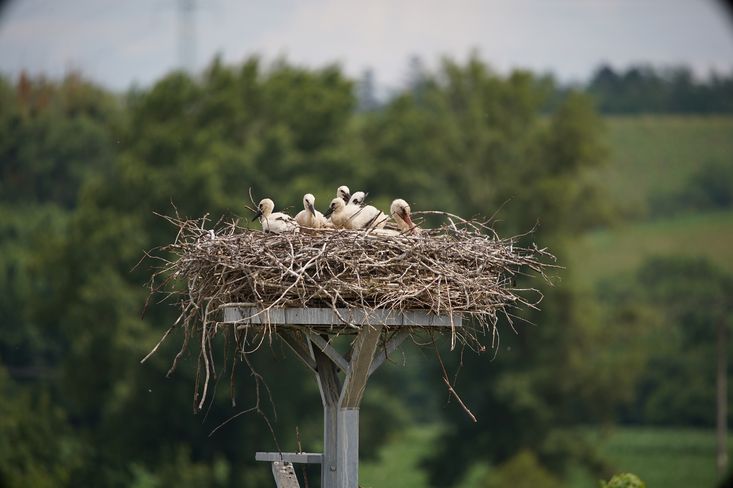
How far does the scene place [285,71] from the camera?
155ft

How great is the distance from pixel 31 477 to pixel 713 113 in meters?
41.4

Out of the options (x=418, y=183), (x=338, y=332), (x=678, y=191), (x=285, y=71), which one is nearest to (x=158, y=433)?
(x=418, y=183)

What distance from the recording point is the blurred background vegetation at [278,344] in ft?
127

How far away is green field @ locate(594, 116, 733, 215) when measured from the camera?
224 ft

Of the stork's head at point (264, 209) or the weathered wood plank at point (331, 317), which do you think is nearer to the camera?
the weathered wood plank at point (331, 317)

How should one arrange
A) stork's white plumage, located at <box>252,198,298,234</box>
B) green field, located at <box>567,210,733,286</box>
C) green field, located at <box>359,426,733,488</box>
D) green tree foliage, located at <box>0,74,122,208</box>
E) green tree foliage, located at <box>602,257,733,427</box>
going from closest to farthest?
1. stork's white plumage, located at <box>252,198,298,234</box>
2. green field, located at <box>359,426,733,488</box>
3. green tree foliage, located at <box>0,74,122,208</box>
4. green tree foliage, located at <box>602,257,733,427</box>
5. green field, located at <box>567,210,733,286</box>

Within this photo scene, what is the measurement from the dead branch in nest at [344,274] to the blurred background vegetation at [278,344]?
23.8 metres

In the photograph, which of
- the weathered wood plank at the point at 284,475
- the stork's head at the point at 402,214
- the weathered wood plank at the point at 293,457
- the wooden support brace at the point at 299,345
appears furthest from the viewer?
the stork's head at the point at 402,214

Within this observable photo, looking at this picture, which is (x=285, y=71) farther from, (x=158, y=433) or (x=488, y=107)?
(x=158, y=433)

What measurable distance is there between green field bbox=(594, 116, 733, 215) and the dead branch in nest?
5559 centimetres

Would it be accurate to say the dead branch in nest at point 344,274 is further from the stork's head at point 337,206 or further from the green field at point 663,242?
the green field at point 663,242

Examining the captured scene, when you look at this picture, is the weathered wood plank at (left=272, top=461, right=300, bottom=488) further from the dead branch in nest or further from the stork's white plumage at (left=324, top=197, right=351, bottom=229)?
the stork's white plumage at (left=324, top=197, right=351, bottom=229)

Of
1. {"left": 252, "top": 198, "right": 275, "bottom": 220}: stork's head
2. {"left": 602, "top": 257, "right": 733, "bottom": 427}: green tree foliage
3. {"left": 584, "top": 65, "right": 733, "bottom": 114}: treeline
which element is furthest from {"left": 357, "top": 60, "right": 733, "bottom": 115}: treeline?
{"left": 252, "top": 198, "right": 275, "bottom": 220}: stork's head

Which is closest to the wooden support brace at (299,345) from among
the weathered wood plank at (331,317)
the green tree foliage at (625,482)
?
the weathered wood plank at (331,317)
